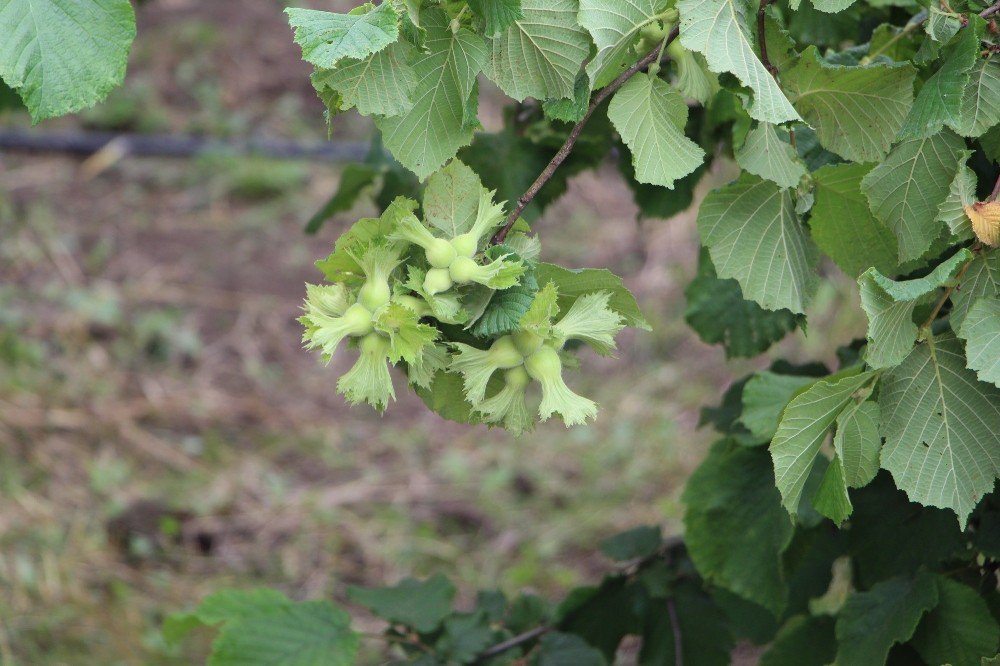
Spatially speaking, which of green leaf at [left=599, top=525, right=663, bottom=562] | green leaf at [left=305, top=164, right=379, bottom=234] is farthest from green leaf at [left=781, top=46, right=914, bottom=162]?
green leaf at [left=599, top=525, right=663, bottom=562]

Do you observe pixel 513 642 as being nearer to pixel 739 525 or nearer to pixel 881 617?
pixel 739 525

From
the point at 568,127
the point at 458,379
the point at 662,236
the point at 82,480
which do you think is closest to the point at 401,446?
the point at 82,480

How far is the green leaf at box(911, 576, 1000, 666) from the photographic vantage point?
3.35ft

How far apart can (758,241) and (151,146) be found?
3826 mm

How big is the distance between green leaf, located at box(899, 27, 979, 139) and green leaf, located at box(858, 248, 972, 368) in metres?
0.10

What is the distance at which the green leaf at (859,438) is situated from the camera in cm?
82

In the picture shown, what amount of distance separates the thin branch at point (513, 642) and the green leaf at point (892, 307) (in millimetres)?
739

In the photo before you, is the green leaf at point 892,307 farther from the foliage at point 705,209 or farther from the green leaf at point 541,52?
the green leaf at point 541,52

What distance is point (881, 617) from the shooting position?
108 cm

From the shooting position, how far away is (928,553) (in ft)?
3.67

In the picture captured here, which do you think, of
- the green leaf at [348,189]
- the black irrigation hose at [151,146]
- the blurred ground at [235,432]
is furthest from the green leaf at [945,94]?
the black irrigation hose at [151,146]

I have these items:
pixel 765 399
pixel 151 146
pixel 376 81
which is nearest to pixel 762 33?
pixel 376 81

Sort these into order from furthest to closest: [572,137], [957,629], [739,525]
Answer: [739,525] → [957,629] → [572,137]

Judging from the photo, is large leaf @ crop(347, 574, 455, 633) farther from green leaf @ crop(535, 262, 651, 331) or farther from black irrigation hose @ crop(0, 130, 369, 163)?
black irrigation hose @ crop(0, 130, 369, 163)
